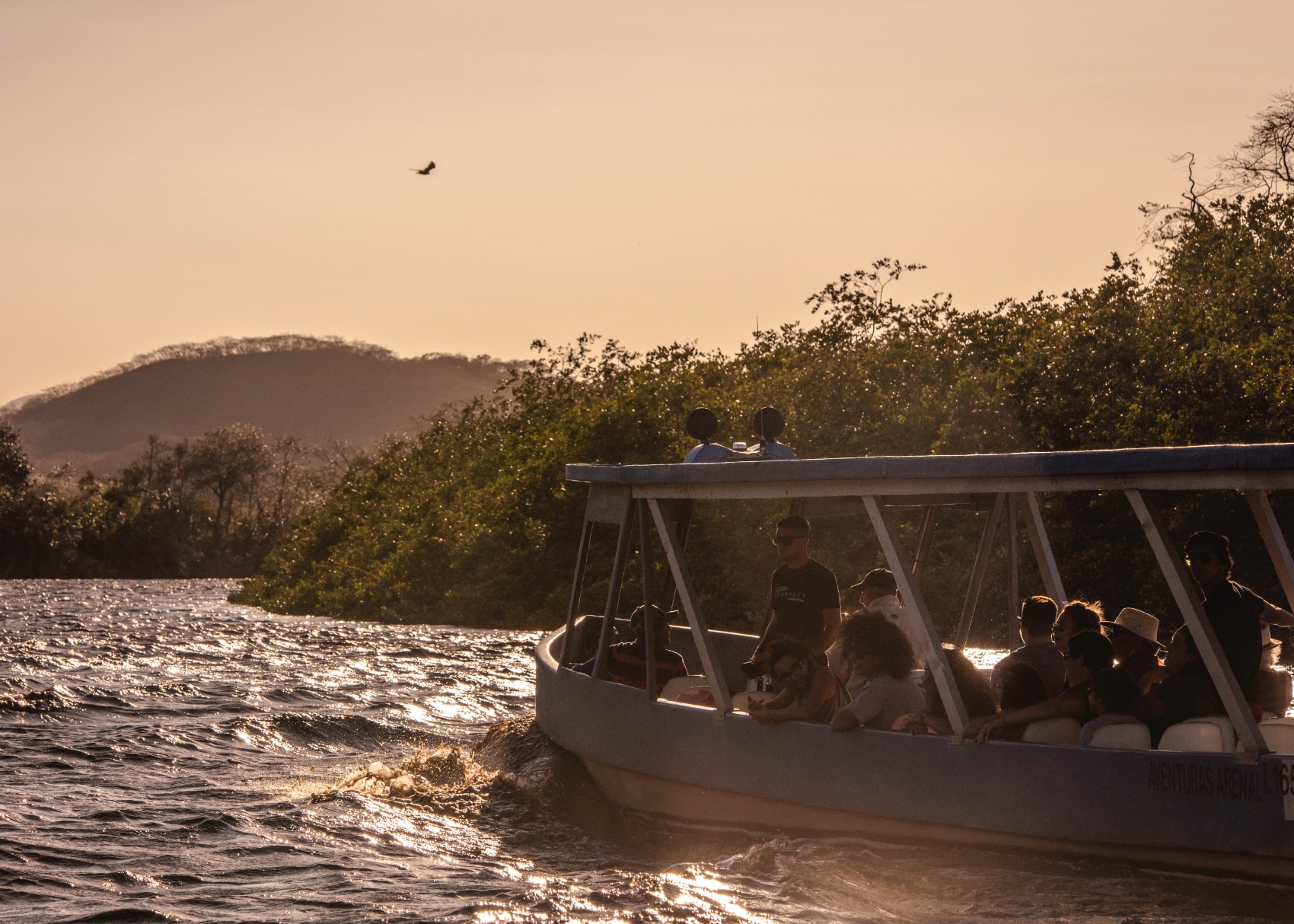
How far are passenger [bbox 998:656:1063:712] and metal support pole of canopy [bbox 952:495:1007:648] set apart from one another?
6.56ft

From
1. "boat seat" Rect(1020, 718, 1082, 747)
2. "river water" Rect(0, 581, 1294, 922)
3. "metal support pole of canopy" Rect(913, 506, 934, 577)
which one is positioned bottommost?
"river water" Rect(0, 581, 1294, 922)

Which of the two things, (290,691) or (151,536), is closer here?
(290,691)

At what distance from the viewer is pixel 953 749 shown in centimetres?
755

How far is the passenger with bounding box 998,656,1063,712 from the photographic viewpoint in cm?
760

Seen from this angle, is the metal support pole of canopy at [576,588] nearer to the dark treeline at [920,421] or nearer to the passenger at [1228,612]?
the passenger at [1228,612]

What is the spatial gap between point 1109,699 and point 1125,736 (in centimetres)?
25

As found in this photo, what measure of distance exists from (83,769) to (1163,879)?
923 cm

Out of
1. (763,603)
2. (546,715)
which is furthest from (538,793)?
(763,603)

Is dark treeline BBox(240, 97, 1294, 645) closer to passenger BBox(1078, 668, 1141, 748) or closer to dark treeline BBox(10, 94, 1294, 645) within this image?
dark treeline BBox(10, 94, 1294, 645)

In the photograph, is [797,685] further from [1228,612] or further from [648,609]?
[1228,612]

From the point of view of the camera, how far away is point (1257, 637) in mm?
7340

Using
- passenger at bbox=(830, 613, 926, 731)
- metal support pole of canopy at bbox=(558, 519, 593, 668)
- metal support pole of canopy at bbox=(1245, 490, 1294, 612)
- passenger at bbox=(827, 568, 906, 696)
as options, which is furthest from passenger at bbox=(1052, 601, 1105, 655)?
metal support pole of canopy at bbox=(558, 519, 593, 668)

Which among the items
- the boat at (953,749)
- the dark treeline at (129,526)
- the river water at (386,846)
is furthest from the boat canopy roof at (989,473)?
the dark treeline at (129,526)

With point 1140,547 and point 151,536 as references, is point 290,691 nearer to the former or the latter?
point 1140,547
